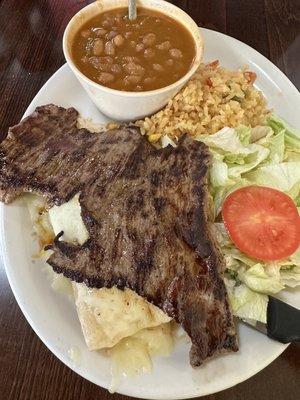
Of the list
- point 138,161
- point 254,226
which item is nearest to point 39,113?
point 138,161

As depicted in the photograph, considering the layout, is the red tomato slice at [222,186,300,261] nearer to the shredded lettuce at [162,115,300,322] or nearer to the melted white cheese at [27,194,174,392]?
the shredded lettuce at [162,115,300,322]

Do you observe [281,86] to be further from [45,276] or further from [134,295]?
[45,276]

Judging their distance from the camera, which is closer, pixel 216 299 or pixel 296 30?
pixel 216 299

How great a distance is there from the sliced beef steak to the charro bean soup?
23 cm

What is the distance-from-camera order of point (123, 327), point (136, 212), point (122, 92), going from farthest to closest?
point (122, 92), point (136, 212), point (123, 327)

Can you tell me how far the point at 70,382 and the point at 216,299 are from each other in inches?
26.3

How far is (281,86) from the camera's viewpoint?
2104 mm

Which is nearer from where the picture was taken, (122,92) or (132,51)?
(122,92)

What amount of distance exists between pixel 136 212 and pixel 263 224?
1.62 feet

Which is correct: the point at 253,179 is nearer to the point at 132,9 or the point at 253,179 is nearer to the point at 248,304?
the point at 248,304

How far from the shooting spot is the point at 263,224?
1.57m

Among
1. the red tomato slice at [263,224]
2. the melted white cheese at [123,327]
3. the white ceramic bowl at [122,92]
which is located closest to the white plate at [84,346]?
the melted white cheese at [123,327]

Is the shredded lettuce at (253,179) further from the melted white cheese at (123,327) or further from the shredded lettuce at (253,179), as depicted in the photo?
the melted white cheese at (123,327)

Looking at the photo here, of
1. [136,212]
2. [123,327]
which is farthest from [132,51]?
[123,327]
